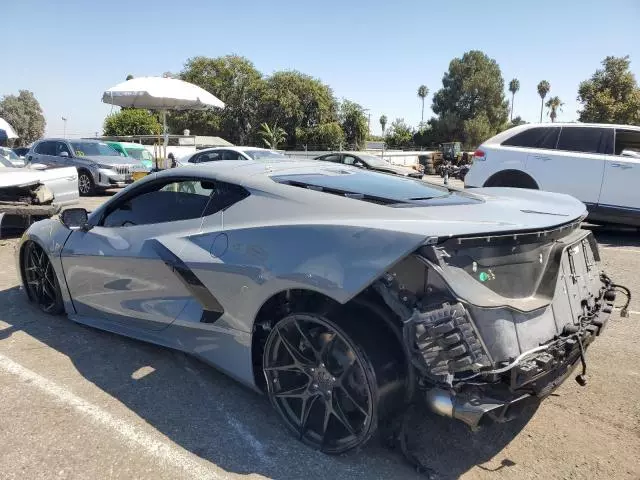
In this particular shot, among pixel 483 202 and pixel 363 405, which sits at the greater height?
pixel 483 202

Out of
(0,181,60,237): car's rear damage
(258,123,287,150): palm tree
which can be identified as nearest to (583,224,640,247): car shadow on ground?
(0,181,60,237): car's rear damage

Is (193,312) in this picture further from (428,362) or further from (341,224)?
(428,362)

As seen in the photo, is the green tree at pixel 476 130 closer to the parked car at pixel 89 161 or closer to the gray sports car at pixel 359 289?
the parked car at pixel 89 161

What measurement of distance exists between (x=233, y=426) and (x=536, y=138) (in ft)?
24.0

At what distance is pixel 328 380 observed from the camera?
2.58 meters

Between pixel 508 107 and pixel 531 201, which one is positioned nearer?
pixel 531 201

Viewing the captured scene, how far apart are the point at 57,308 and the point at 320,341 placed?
2.87 m

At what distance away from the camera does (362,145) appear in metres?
51.2

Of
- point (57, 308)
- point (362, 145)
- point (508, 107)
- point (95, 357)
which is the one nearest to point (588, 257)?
point (95, 357)

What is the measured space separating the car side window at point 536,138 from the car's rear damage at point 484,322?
6420mm

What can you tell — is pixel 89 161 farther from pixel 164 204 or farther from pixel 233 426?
pixel 233 426

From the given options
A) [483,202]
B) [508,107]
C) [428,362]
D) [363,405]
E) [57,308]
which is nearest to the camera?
[428,362]

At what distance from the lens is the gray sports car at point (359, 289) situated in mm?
2236

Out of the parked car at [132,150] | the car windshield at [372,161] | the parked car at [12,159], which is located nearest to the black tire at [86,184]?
the parked car at [12,159]
